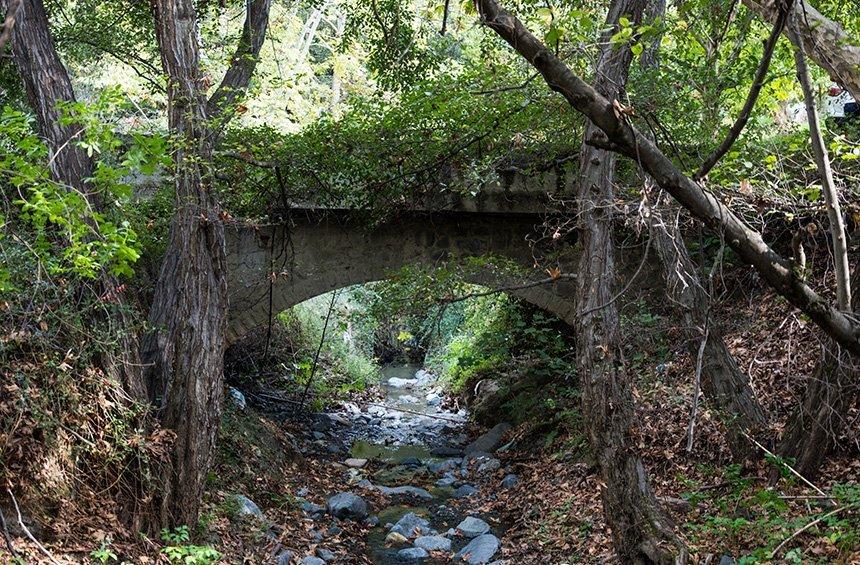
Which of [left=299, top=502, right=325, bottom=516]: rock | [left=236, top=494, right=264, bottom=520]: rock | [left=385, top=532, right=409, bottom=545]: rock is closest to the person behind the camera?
[left=236, top=494, right=264, bottom=520]: rock

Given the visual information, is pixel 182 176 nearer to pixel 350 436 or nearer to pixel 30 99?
pixel 30 99

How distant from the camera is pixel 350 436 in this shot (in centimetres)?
1020

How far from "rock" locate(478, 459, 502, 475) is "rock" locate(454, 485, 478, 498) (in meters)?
0.44

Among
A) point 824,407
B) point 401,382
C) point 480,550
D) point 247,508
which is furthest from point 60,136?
point 401,382

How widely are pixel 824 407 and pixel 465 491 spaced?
12.9ft

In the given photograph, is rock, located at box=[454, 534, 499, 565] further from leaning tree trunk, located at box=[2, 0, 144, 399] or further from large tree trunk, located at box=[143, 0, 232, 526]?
leaning tree trunk, located at box=[2, 0, 144, 399]

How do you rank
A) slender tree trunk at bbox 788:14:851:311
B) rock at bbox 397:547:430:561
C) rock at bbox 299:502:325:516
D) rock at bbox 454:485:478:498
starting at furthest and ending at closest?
1. rock at bbox 454:485:478:498
2. rock at bbox 299:502:325:516
3. rock at bbox 397:547:430:561
4. slender tree trunk at bbox 788:14:851:311

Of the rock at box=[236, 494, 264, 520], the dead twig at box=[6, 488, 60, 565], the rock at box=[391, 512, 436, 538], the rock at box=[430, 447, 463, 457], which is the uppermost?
the dead twig at box=[6, 488, 60, 565]

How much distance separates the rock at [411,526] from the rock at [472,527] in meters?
0.27

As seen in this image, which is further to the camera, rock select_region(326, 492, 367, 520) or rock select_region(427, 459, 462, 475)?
rock select_region(427, 459, 462, 475)

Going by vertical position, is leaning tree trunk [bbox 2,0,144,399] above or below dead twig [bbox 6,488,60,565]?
above

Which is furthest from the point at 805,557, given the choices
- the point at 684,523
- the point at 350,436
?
the point at 350,436

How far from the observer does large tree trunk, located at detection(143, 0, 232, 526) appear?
202 inches

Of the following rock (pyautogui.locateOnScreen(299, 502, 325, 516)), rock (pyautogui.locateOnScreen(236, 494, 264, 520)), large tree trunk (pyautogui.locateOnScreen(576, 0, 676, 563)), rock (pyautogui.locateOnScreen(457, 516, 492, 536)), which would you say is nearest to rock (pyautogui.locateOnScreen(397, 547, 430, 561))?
rock (pyautogui.locateOnScreen(457, 516, 492, 536))
